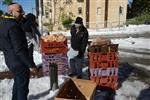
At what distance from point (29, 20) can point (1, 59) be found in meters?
3.17

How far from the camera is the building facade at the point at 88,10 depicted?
5800cm

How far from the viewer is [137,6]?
57.6 meters

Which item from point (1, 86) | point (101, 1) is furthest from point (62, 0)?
point (1, 86)

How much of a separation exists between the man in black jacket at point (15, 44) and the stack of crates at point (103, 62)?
8.82ft

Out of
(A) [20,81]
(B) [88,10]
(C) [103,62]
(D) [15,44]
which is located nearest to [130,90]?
(C) [103,62]

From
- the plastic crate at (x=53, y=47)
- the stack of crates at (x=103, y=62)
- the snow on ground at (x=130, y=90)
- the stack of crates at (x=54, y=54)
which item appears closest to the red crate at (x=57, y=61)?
the stack of crates at (x=54, y=54)

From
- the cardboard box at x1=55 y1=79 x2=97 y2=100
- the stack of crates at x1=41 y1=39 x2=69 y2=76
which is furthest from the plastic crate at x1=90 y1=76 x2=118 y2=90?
the cardboard box at x1=55 y1=79 x2=97 y2=100

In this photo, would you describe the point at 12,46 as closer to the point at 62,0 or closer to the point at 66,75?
the point at 66,75

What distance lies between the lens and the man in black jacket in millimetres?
6551

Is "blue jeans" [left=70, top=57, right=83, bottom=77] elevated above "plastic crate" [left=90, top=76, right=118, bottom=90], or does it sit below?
above

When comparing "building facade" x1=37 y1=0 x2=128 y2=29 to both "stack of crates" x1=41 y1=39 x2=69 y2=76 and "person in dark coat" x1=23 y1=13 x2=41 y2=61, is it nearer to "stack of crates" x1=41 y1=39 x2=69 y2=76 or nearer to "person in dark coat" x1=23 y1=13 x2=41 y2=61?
"person in dark coat" x1=23 y1=13 x2=41 y2=61

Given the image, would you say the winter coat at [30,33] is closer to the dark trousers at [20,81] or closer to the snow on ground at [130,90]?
the snow on ground at [130,90]

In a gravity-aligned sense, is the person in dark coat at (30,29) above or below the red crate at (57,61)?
above

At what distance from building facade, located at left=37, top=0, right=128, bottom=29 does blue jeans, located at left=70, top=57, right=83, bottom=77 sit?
4691 centimetres
